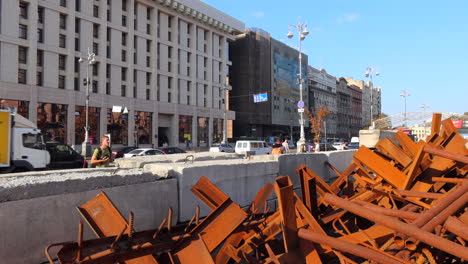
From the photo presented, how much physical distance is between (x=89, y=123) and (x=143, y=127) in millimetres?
9634

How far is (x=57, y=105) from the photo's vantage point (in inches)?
1694

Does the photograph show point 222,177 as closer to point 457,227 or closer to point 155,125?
point 457,227

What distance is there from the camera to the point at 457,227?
2.70m

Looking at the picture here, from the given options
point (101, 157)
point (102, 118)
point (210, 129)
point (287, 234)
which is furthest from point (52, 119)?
point (287, 234)

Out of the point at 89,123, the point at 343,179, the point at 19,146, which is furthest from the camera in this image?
the point at 89,123

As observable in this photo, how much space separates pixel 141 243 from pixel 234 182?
2708 mm

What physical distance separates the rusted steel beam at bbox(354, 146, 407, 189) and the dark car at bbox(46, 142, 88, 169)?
17672 mm

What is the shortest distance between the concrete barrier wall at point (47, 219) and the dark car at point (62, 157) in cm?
1690

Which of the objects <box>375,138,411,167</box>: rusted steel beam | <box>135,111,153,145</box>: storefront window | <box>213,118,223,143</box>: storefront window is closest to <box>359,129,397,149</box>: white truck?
<box>375,138,411,167</box>: rusted steel beam

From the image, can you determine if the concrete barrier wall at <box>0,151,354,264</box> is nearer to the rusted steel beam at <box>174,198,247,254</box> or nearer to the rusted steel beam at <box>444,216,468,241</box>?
the rusted steel beam at <box>174,198,247,254</box>

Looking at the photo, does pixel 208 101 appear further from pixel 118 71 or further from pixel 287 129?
pixel 287 129

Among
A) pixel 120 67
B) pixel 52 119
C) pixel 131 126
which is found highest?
pixel 120 67

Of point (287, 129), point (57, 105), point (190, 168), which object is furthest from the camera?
point (287, 129)

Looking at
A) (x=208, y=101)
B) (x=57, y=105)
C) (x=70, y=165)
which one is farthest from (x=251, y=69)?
(x=70, y=165)
